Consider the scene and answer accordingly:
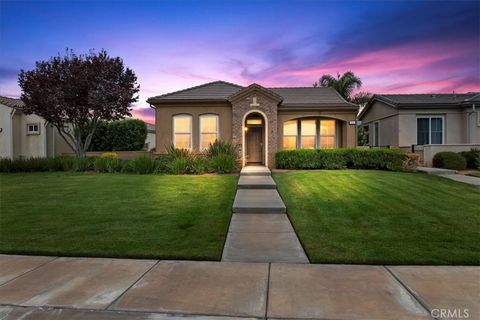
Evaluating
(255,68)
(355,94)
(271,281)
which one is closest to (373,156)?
(255,68)

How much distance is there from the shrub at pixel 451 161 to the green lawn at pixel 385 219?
14.3 feet

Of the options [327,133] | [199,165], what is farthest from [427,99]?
[199,165]

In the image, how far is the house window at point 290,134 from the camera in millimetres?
19172

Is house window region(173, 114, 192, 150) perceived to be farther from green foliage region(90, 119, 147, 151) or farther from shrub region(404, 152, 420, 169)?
shrub region(404, 152, 420, 169)

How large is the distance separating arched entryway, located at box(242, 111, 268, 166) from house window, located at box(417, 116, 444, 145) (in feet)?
31.9

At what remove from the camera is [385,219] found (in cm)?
728

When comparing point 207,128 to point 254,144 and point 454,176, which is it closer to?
point 254,144

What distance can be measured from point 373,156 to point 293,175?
16.8ft

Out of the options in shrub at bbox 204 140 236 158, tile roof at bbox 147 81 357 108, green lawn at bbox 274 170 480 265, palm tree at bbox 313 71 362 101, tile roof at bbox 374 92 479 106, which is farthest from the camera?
palm tree at bbox 313 71 362 101

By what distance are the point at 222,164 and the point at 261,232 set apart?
26.7ft

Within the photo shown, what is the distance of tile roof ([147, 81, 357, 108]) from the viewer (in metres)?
17.9

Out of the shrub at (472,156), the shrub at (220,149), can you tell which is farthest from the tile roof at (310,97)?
the shrub at (472,156)

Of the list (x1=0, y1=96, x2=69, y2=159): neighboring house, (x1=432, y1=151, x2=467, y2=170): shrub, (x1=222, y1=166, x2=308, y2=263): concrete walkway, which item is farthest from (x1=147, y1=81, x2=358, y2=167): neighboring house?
(x1=0, y1=96, x2=69, y2=159): neighboring house

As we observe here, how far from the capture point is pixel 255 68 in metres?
20.4
